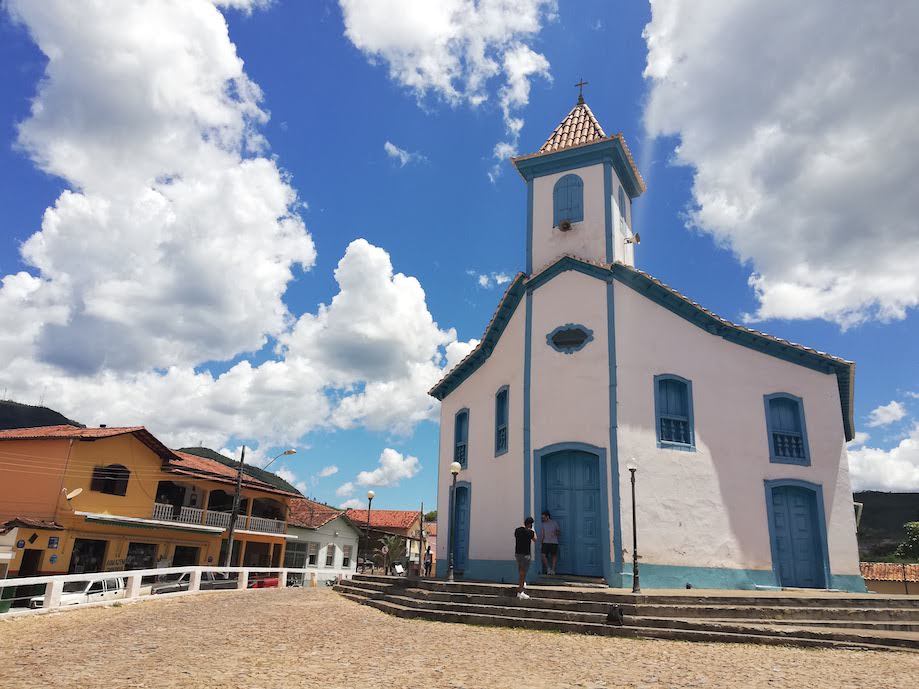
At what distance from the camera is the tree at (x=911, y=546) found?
39875mm

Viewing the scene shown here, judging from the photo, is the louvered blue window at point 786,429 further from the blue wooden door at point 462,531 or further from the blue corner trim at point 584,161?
the blue wooden door at point 462,531

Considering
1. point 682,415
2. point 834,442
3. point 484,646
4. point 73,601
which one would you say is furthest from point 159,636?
point 834,442

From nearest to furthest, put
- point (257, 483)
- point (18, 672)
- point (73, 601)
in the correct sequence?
1. point (18, 672)
2. point (73, 601)
3. point (257, 483)

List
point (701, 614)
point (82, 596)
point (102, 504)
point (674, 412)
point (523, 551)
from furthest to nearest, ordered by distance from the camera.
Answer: point (102, 504), point (82, 596), point (674, 412), point (523, 551), point (701, 614)

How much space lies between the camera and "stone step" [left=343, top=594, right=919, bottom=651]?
28.5ft

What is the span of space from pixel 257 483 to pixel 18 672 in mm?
30772

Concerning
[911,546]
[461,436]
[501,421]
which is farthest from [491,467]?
[911,546]

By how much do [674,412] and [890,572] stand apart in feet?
70.0

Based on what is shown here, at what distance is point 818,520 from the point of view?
15.0m

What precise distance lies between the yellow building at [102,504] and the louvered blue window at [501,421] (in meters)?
17.7

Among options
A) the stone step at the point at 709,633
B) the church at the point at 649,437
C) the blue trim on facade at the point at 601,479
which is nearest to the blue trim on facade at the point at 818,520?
the church at the point at 649,437

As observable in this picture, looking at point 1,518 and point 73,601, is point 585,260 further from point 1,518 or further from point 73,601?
point 1,518

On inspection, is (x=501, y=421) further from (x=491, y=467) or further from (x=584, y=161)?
(x=584, y=161)

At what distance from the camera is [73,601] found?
53.9 ft
